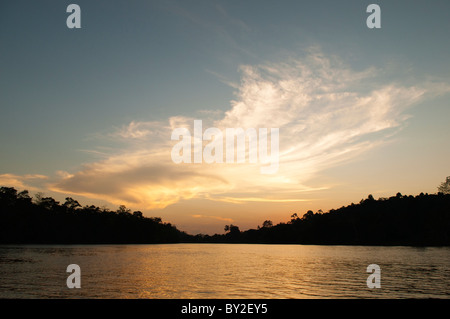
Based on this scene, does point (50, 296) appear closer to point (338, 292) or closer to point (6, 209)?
point (338, 292)

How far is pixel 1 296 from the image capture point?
32500 millimetres

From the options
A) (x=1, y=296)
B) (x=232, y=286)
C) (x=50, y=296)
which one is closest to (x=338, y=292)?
(x=232, y=286)
